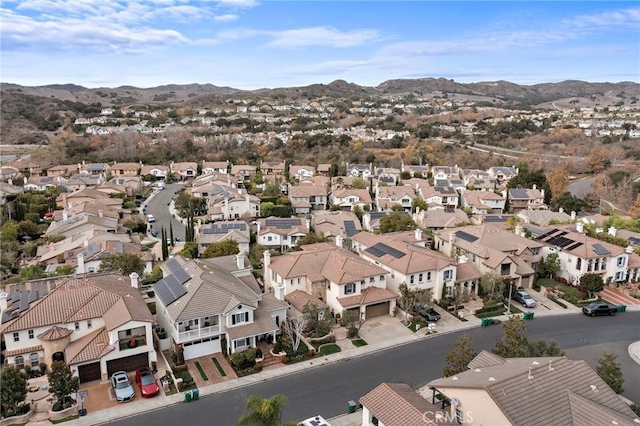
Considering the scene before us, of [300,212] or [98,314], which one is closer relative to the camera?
[98,314]

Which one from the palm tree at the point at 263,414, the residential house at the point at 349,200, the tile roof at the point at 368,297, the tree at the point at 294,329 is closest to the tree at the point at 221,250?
the tree at the point at 294,329

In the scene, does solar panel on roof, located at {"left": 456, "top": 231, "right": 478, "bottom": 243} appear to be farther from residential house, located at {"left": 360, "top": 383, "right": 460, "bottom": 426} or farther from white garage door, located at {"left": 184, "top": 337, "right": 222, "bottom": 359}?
residential house, located at {"left": 360, "top": 383, "right": 460, "bottom": 426}

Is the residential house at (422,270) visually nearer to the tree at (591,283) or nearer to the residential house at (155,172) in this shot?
the tree at (591,283)

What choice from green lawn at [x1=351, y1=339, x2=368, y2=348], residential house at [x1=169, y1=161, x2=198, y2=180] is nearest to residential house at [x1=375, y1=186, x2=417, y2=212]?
green lawn at [x1=351, y1=339, x2=368, y2=348]

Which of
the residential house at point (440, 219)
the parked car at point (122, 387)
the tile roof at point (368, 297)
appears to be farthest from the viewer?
the residential house at point (440, 219)

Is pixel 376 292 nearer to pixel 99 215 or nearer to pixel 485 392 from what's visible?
pixel 485 392

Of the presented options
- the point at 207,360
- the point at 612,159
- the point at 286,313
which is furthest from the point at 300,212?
the point at 612,159
